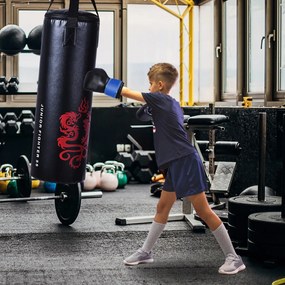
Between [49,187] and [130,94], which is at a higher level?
[130,94]

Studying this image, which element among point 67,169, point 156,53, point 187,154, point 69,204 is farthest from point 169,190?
point 156,53

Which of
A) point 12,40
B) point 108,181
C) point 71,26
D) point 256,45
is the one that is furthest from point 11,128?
point 71,26

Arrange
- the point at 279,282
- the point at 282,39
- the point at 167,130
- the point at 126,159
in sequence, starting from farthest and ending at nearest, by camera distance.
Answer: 1. the point at 126,159
2. the point at 282,39
3. the point at 167,130
4. the point at 279,282

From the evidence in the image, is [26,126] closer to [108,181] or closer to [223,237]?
[108,181]

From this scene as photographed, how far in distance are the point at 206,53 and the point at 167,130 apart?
6239mm

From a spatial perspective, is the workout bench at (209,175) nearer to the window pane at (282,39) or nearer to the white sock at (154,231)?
the white sock at (154,231)

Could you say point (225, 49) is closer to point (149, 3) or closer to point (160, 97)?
point (149, 3)

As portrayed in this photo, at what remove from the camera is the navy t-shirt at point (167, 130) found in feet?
11.1

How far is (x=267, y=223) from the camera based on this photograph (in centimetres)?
339

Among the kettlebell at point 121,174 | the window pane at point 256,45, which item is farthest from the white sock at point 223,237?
the window pane at point 256,45

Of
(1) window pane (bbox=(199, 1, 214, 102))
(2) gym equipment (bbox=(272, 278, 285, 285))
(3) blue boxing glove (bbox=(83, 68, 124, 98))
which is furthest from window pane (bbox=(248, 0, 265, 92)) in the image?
(2) gym equipment (bbox=(272, 278, 285, 285))

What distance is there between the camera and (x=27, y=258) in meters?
3.67

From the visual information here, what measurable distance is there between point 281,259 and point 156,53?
689 centimetres

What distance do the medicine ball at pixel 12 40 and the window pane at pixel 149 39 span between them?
13.9 feet
